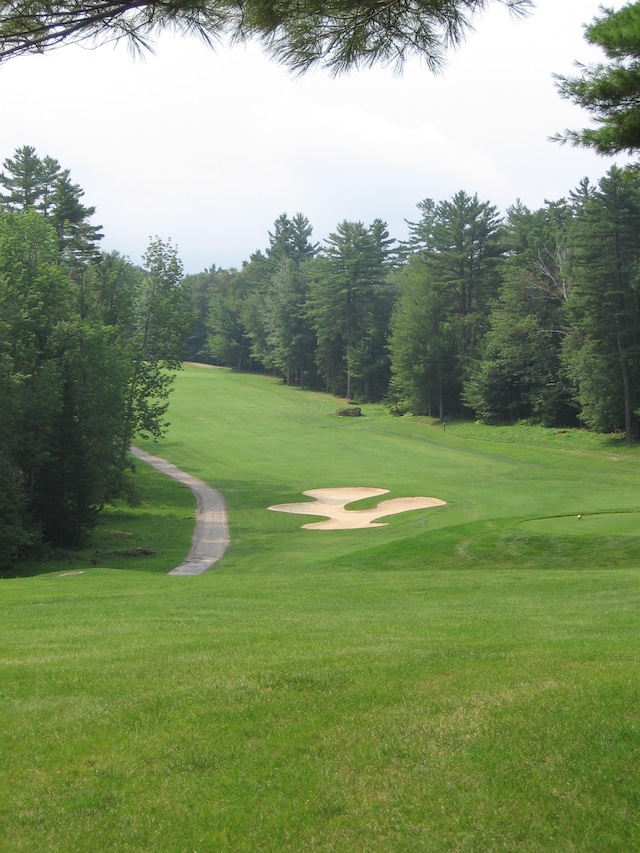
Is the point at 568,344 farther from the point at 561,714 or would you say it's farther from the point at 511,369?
the point at 561,714

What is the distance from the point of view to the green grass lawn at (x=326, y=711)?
5.27m

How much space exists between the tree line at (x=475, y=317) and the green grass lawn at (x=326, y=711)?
94.8 feet

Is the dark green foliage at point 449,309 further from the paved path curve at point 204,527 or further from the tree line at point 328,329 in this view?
the paved path curve at point 204,527

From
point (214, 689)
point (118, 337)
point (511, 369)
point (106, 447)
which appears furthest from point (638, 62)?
point (511, 369)

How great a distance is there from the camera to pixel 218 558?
26375mm

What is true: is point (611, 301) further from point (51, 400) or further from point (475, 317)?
point (51, 400)

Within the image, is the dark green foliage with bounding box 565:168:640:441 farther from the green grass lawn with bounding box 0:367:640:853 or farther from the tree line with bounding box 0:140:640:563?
Answer: the green grass lawn with bounding box 0:367:640:853

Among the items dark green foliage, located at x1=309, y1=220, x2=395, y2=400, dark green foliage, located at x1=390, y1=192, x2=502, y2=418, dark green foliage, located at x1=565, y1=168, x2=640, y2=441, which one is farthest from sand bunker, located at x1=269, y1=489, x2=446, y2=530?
dark green foliage, located at x1=309, y1=220, x2=395, y2=400

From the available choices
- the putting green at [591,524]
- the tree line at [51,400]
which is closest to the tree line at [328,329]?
the tree line at [51,400]

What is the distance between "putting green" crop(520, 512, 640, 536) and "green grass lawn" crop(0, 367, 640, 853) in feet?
6.62

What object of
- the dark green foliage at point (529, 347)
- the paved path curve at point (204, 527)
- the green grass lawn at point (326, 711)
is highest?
the dark green foliage at point (529, 347)

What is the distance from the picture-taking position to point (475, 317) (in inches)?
2881

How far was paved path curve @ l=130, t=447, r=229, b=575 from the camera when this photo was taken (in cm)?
2556

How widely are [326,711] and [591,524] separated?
18437mm
